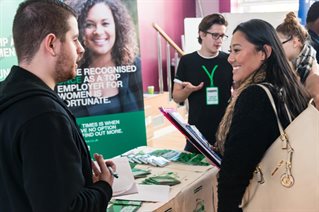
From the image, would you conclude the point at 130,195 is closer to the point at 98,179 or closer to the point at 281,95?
the point at 98,179

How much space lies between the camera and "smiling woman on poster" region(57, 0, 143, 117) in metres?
2.54

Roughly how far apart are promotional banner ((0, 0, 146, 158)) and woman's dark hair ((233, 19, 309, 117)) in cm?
136

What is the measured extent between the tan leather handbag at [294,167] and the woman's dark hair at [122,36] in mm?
1595

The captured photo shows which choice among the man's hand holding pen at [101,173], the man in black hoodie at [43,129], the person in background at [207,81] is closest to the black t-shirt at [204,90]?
the person in background at [207,81]

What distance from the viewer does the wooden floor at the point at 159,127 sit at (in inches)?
185

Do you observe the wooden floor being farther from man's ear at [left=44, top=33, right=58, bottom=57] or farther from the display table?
man's ear at [left=44, top=33, right=58, bottom=57]

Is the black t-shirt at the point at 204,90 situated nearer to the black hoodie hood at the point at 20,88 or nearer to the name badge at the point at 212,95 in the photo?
the name badge at the point at 212,95

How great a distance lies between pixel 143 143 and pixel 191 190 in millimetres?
1343

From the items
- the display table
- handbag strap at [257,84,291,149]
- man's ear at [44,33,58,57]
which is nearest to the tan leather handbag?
handbag strap at [257,84,291,149]

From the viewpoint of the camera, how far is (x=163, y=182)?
5.07 feet

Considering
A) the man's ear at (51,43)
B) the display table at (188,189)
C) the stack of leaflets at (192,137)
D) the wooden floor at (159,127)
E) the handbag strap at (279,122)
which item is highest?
the man's ear at (51,43)

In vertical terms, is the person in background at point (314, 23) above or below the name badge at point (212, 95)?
above

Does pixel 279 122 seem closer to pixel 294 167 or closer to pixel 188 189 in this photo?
pixel 294 167

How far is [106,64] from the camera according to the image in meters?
2.65
